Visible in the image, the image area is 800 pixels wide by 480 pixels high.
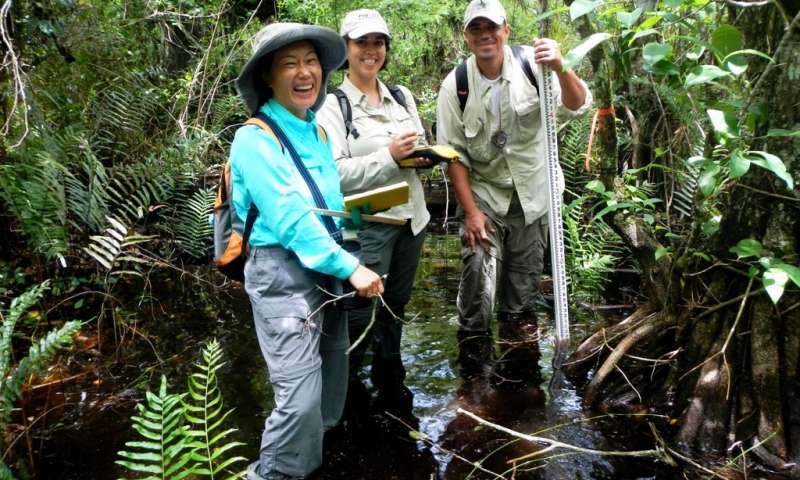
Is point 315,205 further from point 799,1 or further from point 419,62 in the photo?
point 419,62

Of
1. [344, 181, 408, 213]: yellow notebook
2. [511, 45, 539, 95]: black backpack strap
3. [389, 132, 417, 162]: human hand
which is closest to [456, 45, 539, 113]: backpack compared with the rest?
[511, 45, 539, 95]: black backpack strap

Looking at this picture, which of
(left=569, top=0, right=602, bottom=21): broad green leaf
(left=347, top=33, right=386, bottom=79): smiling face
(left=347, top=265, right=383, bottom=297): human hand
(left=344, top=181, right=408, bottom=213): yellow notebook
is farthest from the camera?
(left=347, top=33, right=386, bottom=79): smiling face

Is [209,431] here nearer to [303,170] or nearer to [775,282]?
[303,170]

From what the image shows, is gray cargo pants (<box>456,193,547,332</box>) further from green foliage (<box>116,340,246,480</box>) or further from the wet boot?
green foliage (<box>116,340,246,480</box>)

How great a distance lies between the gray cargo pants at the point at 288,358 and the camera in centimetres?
266

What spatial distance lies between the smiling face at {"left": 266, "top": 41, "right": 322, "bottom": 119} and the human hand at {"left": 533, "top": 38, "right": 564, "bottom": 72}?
153cm

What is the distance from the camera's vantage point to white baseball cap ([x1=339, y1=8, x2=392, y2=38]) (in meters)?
3.61

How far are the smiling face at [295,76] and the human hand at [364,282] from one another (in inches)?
33.1

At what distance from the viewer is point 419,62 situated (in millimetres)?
11500

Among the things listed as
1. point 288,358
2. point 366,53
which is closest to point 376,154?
point 366,53

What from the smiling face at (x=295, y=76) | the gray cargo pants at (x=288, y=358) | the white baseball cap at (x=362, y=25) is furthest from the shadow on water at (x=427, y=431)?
the white baseball cap at (x=362, y=25)

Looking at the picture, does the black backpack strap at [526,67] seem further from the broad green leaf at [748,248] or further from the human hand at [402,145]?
the broad green leaf at [748,248]

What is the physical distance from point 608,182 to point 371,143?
5.85ft

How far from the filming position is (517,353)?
477 cm
